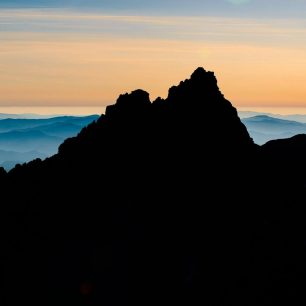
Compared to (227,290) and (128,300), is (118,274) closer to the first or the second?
(128,300)

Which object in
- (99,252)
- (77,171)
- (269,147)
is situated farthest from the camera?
(269,147)

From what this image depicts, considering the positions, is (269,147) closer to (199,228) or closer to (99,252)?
(199,228)

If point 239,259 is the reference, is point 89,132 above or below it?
above

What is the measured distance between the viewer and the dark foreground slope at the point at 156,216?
5312cm

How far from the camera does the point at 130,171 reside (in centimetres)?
5891

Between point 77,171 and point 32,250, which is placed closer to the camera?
point 32,250

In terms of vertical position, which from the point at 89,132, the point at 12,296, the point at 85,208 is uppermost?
the point at 89,132

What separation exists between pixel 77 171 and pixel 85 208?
220 inches

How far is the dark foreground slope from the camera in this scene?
174 feet

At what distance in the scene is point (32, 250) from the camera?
186ft

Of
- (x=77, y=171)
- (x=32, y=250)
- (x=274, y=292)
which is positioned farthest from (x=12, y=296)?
(x=274, y=292)

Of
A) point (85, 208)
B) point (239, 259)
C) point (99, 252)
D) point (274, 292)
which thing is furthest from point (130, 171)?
point (274, 292)

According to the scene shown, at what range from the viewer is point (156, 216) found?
55750 millimetres

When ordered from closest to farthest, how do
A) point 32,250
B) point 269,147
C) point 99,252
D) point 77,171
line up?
point 99,252, point 32,250, point 77,171, point 269,147
